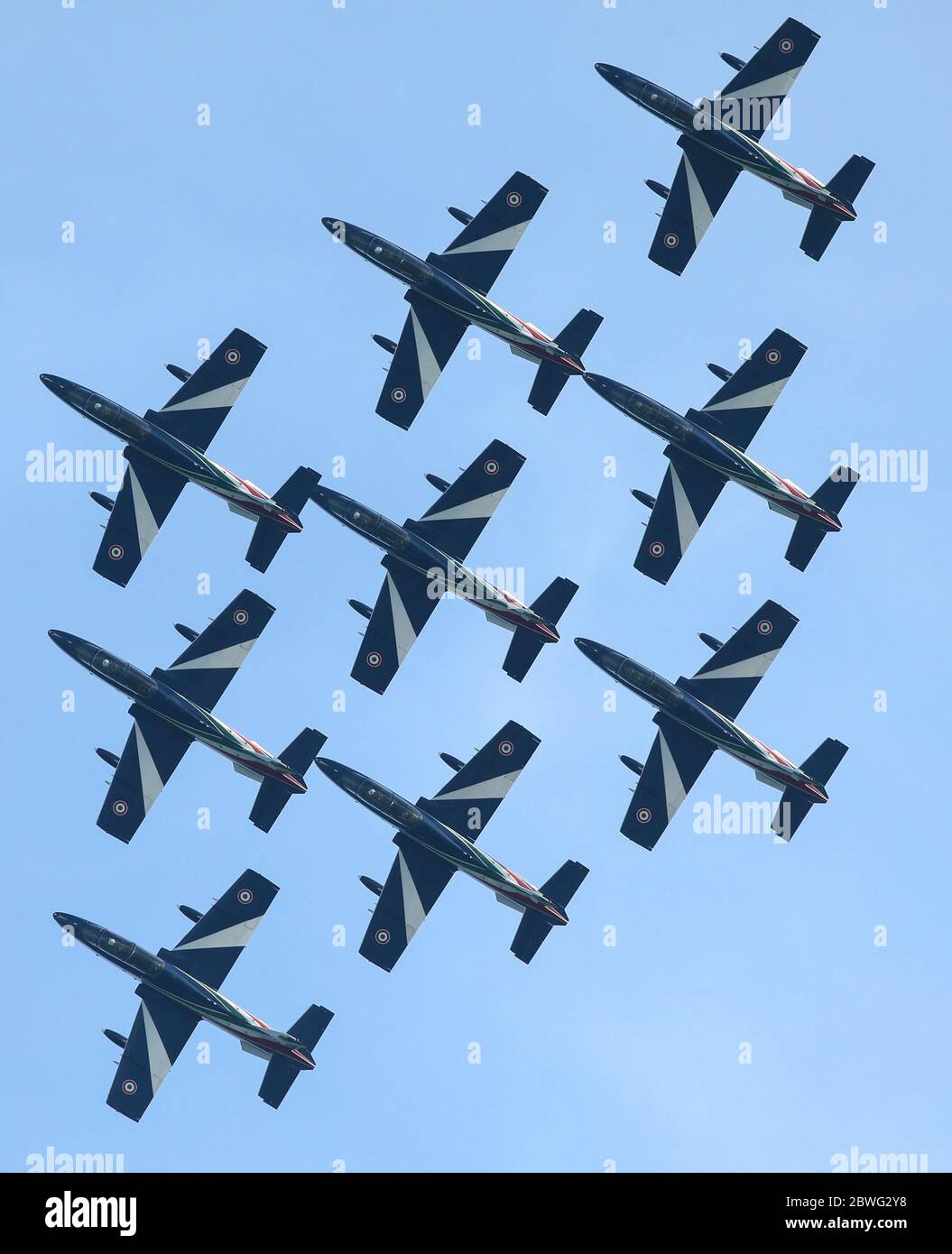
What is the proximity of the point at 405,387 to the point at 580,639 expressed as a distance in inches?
457

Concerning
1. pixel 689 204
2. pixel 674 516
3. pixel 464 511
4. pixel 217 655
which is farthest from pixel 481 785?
pixel 689 204

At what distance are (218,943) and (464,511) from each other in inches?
734

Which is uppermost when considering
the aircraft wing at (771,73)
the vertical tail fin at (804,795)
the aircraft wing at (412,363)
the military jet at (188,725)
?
the aircraft wing at (771,73)

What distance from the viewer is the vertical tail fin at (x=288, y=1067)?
78.2 metres

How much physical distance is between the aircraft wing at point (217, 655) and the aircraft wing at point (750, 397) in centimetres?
1870

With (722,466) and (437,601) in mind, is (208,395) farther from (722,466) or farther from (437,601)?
(722,466)

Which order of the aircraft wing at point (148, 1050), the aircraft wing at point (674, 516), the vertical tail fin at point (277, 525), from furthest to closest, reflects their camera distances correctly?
the aircraft wing at point (674, 516)
the aircraft wing at point (148, 1050)
the vertical tail fin at point (277, 525)

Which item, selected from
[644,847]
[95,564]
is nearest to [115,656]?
[95,564]

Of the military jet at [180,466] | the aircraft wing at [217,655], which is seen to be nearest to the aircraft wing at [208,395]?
the military jet at [180,466]

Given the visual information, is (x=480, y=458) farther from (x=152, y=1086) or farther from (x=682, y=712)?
(x=152, y=1086)

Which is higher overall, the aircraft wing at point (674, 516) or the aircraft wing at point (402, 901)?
the aircraft wing at point (674, 516)

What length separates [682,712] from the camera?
258 ft

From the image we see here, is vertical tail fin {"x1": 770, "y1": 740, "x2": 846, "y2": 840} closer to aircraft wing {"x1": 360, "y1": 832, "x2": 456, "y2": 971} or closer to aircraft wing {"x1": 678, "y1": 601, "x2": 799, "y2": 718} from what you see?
aircraft wing {"x1": 678, "y1": 601, "x2": 799, "y2": 718}

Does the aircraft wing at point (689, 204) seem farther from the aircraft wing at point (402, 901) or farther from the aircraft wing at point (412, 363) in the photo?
the aircraft wing at point (402, 901)
